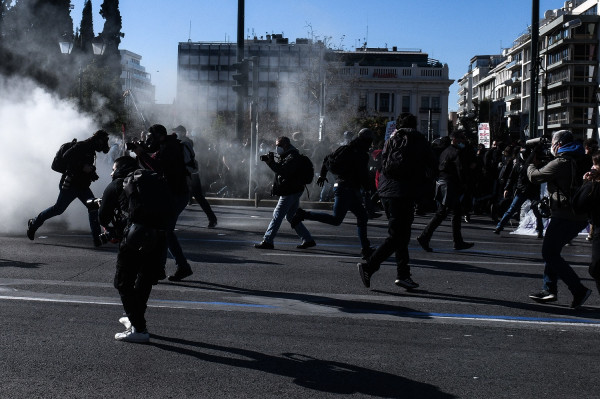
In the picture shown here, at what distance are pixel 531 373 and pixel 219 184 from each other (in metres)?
18.2

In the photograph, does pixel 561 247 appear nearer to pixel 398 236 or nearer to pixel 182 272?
pixel 398 236

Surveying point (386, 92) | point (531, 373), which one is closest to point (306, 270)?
point (531, 373)

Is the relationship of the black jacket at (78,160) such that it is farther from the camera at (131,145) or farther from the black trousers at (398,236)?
the black trousers at (398,236)

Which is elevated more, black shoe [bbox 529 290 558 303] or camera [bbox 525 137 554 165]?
camera [bbox 525 137 554 165]

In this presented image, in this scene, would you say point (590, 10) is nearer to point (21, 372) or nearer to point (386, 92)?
point (386, 92)

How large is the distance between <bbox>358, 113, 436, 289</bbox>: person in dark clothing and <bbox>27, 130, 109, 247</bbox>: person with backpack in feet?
14.6

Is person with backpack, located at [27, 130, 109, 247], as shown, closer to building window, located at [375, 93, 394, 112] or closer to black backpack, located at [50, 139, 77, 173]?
black backpack, located at [50, 139, 77, 173]

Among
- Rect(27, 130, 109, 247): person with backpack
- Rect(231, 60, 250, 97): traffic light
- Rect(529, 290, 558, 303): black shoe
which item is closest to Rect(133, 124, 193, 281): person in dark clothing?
Rect(27, 130, 109, 247): person with backpack

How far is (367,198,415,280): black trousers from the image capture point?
7.89 m

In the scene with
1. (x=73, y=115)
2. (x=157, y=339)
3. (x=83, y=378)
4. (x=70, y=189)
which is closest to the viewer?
(x=83, y=378)

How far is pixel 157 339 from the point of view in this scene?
19.0ft

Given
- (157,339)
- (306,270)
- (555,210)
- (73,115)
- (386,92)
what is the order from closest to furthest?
(157,339) < (555,210) < (306,270) < (73,115) < (386,92)

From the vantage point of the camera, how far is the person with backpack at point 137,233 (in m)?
5.68

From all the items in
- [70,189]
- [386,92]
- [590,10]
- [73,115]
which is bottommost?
[70,189]
